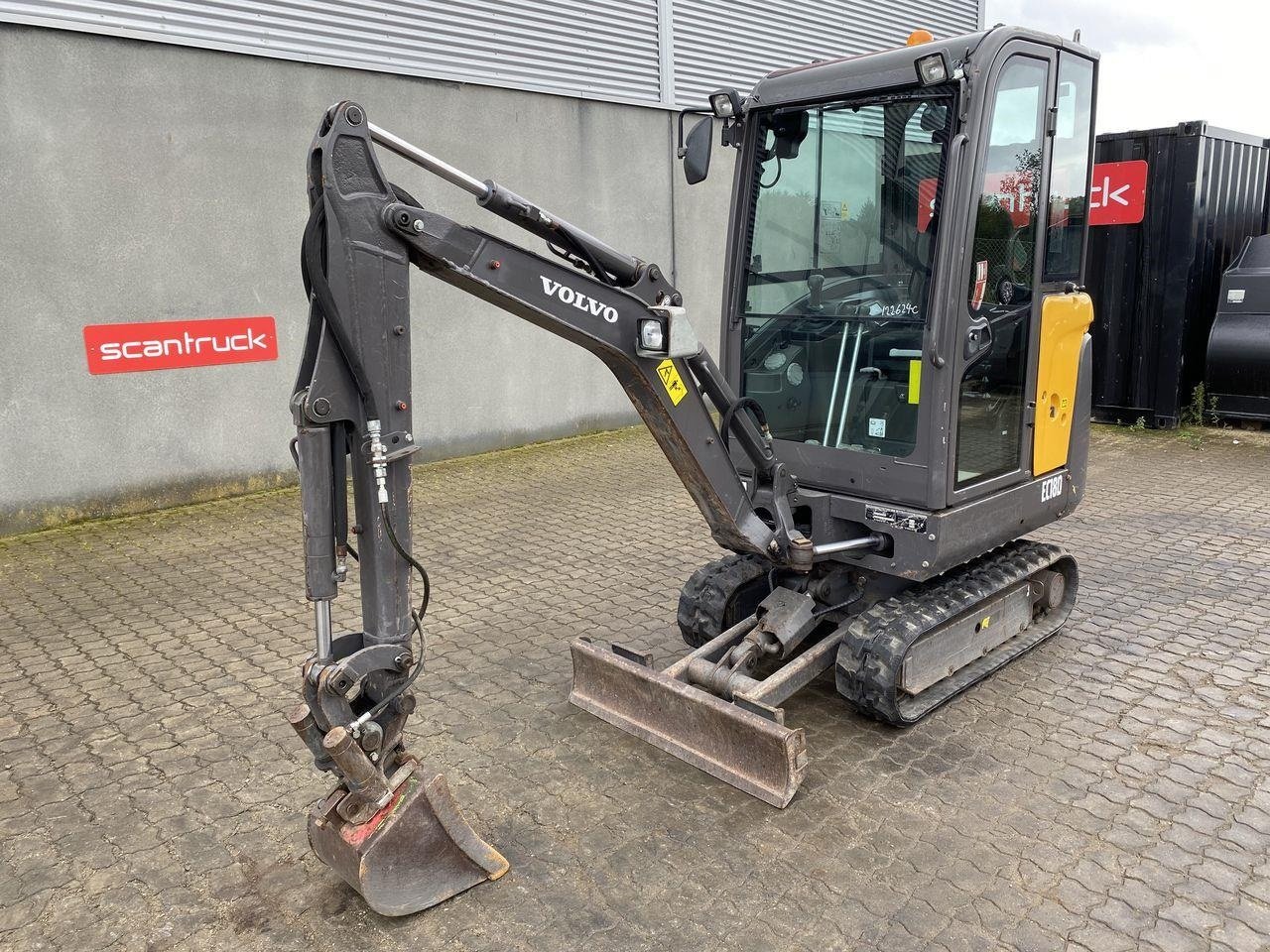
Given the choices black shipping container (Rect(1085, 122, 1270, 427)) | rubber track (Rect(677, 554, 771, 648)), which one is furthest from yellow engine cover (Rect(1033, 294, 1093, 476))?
black shipping container (Rect(1085, 122, 1270, 427))

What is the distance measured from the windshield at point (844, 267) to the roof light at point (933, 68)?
191 millimetres

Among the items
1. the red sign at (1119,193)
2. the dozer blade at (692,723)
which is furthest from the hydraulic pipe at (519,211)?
the red sign at (1119,193)

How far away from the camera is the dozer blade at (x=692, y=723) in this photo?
3830mm

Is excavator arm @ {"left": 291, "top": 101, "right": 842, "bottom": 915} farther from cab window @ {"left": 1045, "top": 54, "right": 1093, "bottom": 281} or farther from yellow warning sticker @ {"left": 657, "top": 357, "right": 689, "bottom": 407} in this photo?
cab window @ {"left": 1045, "top": 54, "right": 1093, "bottom": 281}

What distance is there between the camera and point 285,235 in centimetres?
866

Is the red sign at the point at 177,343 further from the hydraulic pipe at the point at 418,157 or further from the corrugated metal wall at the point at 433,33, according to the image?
the hydraulic pipe at the point at 418,157

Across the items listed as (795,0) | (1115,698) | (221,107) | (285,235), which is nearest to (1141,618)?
(1115,698)

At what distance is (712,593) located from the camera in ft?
16.4

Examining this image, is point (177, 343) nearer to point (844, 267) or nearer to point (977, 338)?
point (844, 267)

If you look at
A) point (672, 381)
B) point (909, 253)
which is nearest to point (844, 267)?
point (909, 253)

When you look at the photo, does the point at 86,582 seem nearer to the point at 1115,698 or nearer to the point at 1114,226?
the point at 1115,698

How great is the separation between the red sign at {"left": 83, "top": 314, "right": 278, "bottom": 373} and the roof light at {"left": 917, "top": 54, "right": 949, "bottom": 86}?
6.34m

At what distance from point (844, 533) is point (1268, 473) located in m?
6.68

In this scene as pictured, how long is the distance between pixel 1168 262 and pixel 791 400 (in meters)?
7.98
